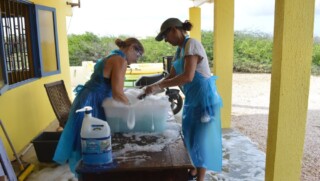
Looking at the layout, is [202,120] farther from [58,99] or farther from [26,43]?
[26,43]

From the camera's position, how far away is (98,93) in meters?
1.96

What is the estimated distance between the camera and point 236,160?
336cm

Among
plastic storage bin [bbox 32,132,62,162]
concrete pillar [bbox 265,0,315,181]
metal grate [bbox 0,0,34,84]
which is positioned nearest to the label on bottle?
concrete pillar [bbox 265,0,315,181]

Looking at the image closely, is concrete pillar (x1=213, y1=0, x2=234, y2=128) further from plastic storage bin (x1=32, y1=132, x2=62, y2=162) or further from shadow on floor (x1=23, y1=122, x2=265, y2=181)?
plastic storage bin (x1=32, y1=132, x2=62, y2=162)

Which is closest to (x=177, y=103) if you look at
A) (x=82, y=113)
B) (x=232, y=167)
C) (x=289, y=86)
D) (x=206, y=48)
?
(x=232, y=167)

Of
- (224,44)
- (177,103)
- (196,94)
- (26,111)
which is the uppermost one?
(224,44)

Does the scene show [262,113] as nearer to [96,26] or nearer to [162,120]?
[162,120]

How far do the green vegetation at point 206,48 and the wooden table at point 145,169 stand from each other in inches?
423

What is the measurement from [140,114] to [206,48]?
36.7ft

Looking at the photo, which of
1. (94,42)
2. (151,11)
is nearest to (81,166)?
(94,42)

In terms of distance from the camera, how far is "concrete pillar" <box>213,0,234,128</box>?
4.23 metres

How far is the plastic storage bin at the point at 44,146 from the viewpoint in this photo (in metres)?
3.11

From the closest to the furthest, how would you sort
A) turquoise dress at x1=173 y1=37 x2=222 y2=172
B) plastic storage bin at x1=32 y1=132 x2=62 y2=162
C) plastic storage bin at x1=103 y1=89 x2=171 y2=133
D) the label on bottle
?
the label on bottle, plastic storage bin at x1=103 y1=89 x2=171 y2=133, turquoise dress at x1=173 y1=37 x2=222 y2=172, plastic storage bin at x1=32 y1=132 x2=62 y2=162

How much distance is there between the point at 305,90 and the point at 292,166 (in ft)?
2.00
